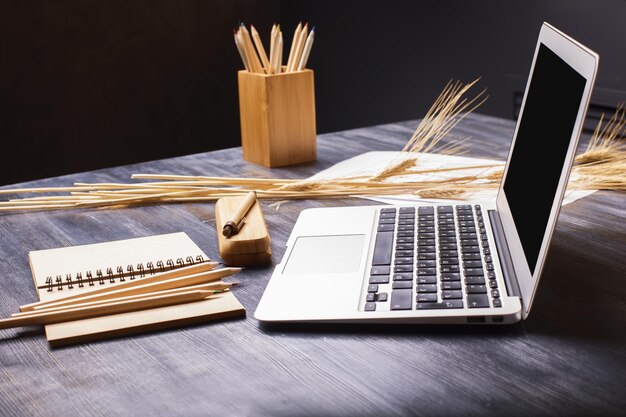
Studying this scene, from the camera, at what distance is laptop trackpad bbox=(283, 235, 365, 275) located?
1020 mm

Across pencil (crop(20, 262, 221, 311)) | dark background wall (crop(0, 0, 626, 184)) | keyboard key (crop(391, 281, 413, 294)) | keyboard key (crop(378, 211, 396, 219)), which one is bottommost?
dark background wall (crop(0, 0, 626, 184))

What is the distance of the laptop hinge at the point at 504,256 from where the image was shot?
2.93 ft

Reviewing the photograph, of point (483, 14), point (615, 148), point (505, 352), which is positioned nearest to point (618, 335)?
point (505, 352)

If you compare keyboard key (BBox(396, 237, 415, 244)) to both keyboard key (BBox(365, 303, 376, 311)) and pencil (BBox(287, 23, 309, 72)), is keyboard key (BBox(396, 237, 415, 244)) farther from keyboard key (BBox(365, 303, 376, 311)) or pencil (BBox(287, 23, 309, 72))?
pencil (BBox(287, 23, 309, 72))

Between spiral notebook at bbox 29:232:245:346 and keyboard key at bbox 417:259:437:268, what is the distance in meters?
0.23

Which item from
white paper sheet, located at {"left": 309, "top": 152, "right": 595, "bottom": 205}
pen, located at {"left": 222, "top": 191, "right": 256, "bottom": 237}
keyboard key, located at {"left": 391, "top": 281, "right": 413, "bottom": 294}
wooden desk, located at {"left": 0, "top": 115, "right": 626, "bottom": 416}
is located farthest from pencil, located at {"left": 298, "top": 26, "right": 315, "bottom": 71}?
keyboard key, located at {"left": 391, "top": 281, "right": 413, "bottom": 294}

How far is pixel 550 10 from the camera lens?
266 centimetres

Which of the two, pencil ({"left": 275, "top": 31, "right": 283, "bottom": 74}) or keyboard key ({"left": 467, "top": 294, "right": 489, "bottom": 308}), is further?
pencil ({"left": 275, "top": 31, "right": 283, "bottom": 74})

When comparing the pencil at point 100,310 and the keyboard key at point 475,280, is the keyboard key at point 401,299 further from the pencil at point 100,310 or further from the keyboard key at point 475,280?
the pencil at point 100,310

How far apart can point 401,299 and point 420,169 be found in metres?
0.69

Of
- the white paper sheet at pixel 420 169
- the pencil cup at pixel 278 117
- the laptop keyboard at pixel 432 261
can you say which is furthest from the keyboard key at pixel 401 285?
the pencil cup at pixel 278 117

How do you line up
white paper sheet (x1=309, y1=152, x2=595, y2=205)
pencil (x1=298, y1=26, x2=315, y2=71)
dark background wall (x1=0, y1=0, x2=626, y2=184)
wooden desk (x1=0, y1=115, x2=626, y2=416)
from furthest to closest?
dark background wall (x1=0, y1=0, x2=626, y2=184), pencil (x1=298, y1=26, x2=315, y2=71), white paper sheet (x1=309, y1=152, x2=595, y2=205), wooden desk (x1=0, y1=115, x2=626, y2=416)

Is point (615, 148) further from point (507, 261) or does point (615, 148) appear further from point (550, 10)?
point (550, 10)

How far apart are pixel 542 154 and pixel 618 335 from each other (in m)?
0.24
